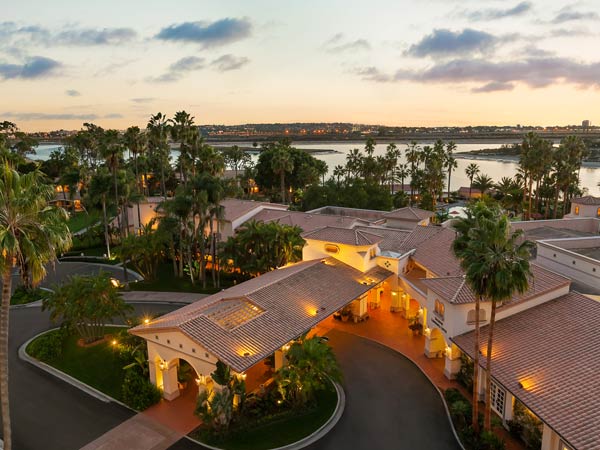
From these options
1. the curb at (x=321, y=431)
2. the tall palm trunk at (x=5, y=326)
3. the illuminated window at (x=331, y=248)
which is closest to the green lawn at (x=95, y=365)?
the curb at (x=321, y=431)

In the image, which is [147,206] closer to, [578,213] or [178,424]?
[178,424]

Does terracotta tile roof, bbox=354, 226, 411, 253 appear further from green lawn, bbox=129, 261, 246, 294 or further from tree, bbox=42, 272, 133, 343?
tree, bbox=42, 272, 133, 343

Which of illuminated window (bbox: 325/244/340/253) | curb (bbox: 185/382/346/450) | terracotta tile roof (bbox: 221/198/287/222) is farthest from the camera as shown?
terracotta tile roof (bbox: 221/198/287/222)

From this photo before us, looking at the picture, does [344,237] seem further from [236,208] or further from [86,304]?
[236,208]

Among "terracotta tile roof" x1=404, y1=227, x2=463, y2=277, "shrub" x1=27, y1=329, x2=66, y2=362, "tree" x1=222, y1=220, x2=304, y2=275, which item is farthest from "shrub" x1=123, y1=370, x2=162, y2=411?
"terracotta tile roof" x1=404, y1=227, x2=463, y2=277

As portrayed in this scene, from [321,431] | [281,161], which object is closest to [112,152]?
[281,161]

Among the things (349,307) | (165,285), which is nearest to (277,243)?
(349,307)
